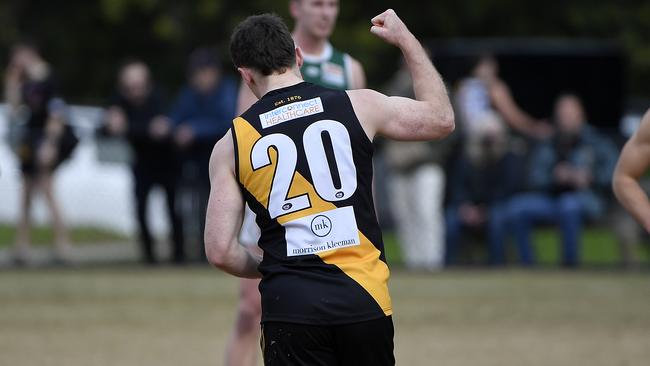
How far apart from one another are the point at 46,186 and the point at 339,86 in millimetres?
7702

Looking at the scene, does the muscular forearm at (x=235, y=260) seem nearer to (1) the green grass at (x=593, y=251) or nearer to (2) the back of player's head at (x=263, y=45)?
(2) the back of player's head at (x=263, y=45)

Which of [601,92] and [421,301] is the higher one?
[601,92]

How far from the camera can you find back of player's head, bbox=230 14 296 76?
487cm

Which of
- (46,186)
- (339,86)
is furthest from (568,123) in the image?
(339,86)

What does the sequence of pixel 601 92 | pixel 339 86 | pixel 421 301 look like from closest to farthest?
pixel 339 86
pixel 421 301
pixel 601 92

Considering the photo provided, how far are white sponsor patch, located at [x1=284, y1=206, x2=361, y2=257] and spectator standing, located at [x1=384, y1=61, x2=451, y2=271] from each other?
9.01 m

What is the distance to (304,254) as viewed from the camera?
4809 mm

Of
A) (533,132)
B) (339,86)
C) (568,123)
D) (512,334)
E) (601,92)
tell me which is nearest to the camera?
(339,86)

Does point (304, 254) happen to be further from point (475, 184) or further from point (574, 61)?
point (574, 61)

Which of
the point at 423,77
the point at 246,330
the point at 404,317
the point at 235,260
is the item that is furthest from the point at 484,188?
the point at 235,260

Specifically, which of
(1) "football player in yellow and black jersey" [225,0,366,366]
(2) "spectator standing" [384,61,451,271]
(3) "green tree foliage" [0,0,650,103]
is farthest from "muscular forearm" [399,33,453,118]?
(3) "green tree foliage" [0,0,650,103]

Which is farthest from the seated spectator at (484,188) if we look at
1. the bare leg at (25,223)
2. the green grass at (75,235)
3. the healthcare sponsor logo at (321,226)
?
the healthcare sponsor logo at (321,226)

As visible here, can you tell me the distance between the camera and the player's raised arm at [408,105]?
4945 millimetres

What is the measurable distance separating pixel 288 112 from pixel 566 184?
31.3 ft
